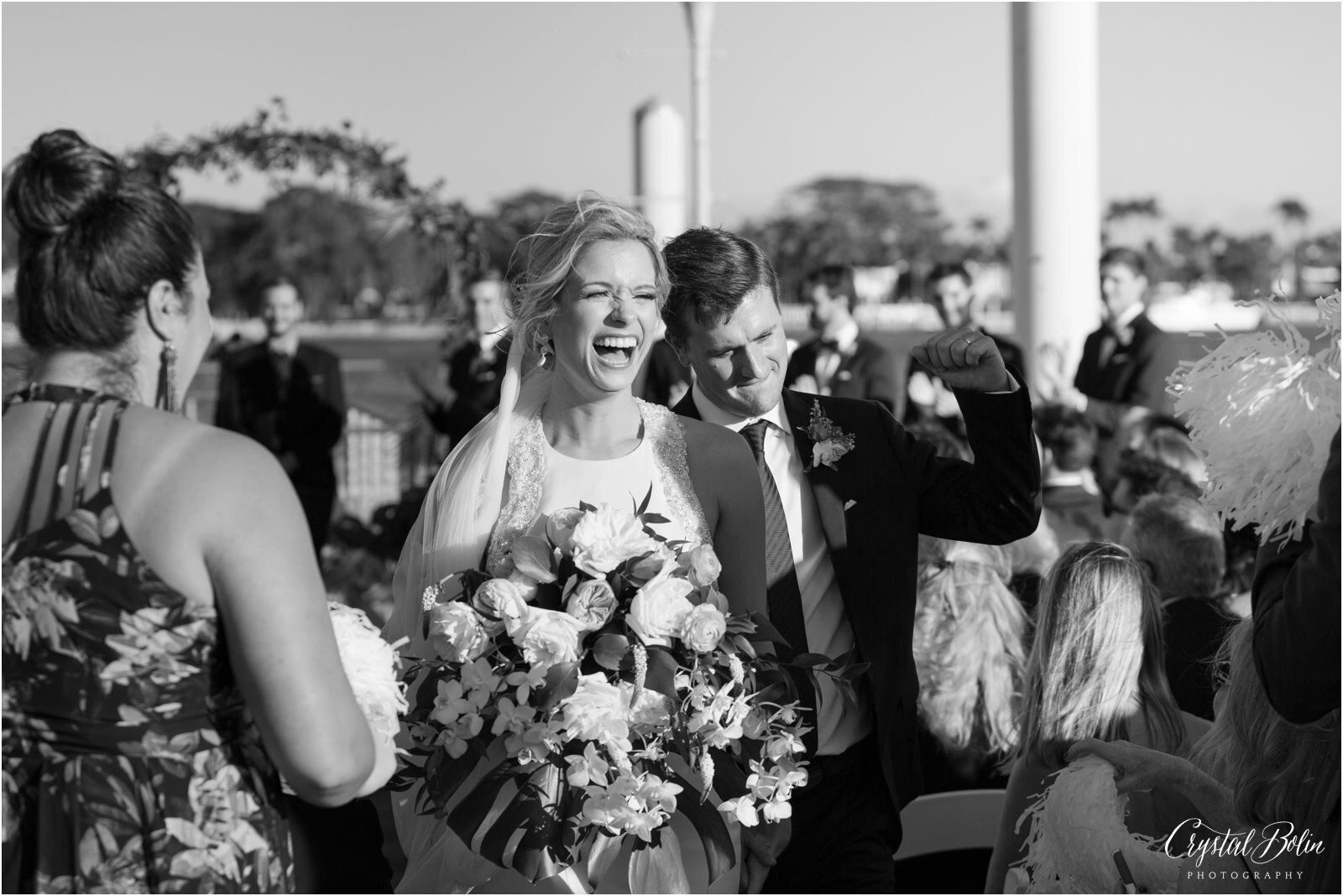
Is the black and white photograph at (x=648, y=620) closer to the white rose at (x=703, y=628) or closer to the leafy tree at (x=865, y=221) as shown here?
the white rose at (x=703, y=628)

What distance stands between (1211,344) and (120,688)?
2.29 meters

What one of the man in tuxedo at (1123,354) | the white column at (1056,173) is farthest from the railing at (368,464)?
the man in tuxedo at (1123,354)

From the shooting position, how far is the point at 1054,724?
330 cm

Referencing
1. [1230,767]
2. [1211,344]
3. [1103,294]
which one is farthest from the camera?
[1103,294]

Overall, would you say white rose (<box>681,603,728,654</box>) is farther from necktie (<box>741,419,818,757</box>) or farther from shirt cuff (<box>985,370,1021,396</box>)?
shirt cuff (<box>985,370,1021,396</box>)

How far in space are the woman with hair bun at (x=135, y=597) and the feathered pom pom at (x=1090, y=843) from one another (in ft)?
4.96

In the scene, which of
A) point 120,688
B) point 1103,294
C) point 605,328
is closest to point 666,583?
point 605,328

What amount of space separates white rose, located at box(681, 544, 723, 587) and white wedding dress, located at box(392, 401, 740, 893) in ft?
0.51

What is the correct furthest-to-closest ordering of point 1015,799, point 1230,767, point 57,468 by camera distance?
1. point 1015,799
2. point 1230,767
3. point 57,468

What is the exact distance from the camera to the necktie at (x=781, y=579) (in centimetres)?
320

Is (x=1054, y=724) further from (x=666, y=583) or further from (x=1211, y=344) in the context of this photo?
(x=666, y=583)

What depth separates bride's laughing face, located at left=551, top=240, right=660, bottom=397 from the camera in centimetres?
312

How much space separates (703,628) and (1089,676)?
1185mm

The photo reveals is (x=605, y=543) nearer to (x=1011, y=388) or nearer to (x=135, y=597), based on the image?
(x=135, y=597)
